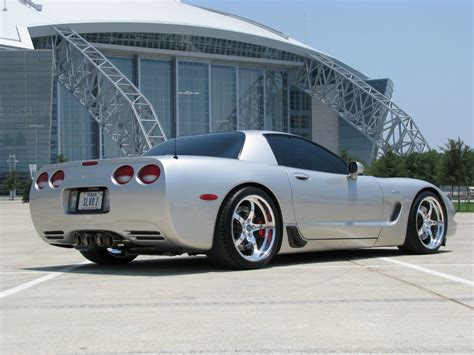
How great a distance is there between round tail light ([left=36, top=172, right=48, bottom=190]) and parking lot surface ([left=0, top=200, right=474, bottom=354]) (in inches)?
31.3

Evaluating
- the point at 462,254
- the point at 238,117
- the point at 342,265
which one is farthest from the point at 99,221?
the point at 238,117

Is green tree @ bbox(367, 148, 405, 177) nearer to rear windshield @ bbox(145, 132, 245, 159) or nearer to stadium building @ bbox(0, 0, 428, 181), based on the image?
stadium building @ bbox(0, 0, 428, 181)

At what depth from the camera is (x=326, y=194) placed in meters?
6.93

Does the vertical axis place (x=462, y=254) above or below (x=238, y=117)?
below

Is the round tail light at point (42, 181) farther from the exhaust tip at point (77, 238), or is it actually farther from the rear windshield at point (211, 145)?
the rear windshield at point (211, 145)

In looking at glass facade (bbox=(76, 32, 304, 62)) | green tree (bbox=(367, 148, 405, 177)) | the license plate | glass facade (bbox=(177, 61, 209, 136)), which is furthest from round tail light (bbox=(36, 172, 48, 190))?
glass facade (bbox=(177, 61, 209, 136))

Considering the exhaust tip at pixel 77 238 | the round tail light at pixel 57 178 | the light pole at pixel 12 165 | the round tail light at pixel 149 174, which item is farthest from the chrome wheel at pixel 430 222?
the light pole at pixel 12 165

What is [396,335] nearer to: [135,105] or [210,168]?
[210,168]

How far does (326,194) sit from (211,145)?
4.00 ft

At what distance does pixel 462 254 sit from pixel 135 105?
61.5m

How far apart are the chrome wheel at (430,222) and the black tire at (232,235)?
2.13 m

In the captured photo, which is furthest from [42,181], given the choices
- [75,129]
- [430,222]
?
[75,129]

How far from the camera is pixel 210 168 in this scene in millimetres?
6020

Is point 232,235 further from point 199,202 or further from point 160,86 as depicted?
point 160,86
